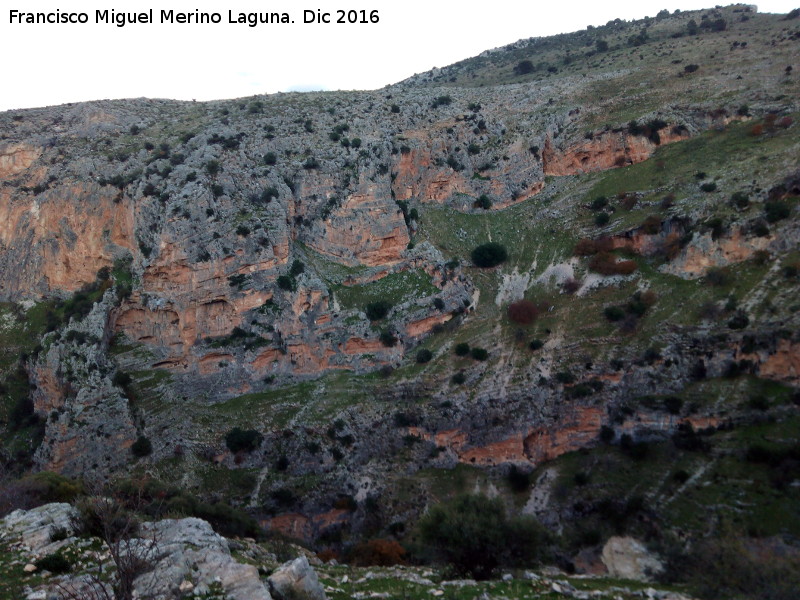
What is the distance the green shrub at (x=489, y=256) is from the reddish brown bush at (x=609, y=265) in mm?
7132

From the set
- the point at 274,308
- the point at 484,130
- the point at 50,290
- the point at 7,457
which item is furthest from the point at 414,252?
the point at 7,457

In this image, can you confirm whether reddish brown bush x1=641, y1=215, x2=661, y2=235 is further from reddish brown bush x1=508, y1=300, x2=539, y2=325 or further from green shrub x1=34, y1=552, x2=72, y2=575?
green shrub x1=34, y1=552, x2=72, y2=575

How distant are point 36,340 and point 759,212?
51.1m

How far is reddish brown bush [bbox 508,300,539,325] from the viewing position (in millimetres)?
38625

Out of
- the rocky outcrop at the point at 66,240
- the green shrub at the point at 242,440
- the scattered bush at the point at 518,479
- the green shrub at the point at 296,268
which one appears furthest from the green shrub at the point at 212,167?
the scattered bush at the point at 518,479

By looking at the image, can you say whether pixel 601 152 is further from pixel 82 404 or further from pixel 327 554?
pixel 82 404

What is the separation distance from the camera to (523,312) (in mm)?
38844

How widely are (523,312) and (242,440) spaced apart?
21585 millimetres

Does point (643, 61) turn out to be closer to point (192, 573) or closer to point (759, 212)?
point (759, 212)

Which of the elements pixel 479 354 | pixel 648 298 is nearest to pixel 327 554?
pixel 479 354

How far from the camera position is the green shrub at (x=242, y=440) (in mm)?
34188

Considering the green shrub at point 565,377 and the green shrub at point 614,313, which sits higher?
the green shrub at point 614,313

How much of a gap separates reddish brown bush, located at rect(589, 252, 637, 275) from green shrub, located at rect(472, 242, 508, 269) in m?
7.13

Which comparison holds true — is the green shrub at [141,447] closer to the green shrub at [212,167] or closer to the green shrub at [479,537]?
the green shrub at [479,537]
